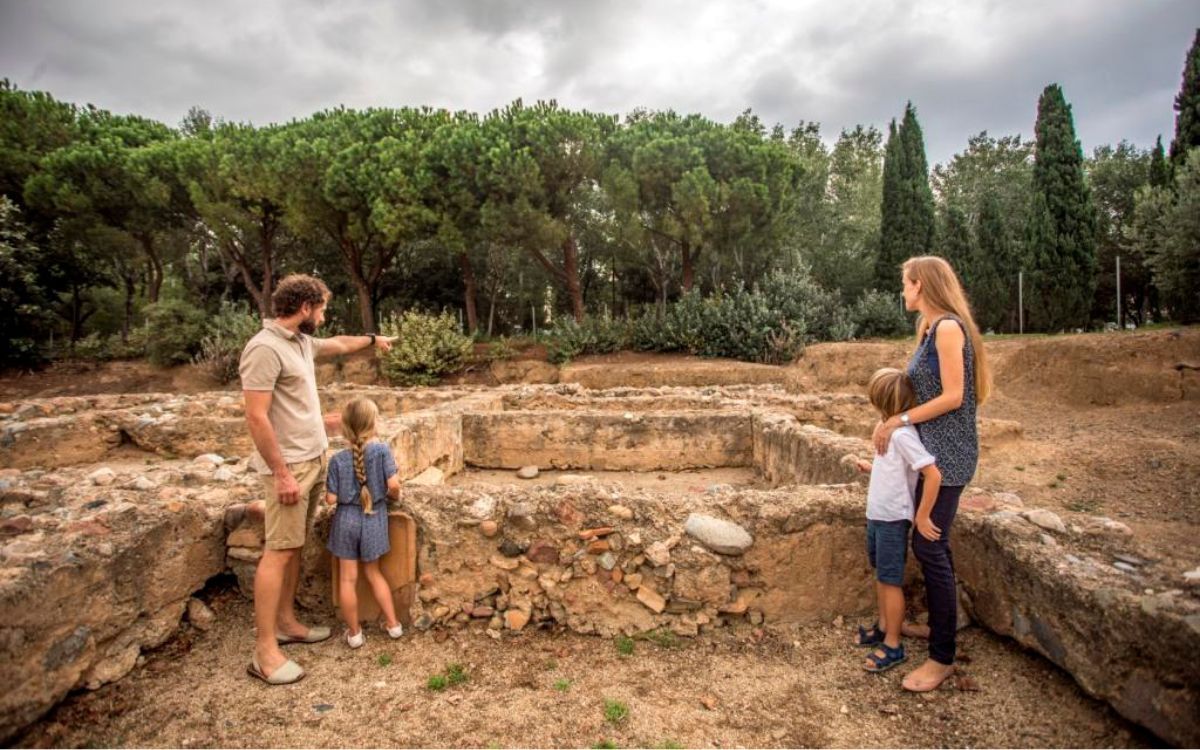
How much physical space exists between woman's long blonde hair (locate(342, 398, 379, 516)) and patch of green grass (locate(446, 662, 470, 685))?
3.01 ft

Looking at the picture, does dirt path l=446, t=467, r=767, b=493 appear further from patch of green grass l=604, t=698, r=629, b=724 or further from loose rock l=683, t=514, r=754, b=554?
patch of green grass l=604, t=698, r=629, b=724

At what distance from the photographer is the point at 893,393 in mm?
2814

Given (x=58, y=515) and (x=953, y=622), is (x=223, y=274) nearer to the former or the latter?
(x=58, y=515)

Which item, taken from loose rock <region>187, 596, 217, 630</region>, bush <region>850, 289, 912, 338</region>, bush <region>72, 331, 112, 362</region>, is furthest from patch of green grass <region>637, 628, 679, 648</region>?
bush <region>72, 331, 112, 362</region>

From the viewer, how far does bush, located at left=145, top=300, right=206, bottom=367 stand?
18.3m

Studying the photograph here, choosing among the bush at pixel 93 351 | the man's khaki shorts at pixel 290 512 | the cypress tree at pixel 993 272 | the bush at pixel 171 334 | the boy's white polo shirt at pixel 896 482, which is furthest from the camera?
the cypress tree at pixel 993 272

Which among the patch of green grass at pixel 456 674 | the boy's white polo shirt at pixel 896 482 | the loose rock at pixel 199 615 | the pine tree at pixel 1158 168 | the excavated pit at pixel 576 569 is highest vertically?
the pine tree at pixel 1158 168

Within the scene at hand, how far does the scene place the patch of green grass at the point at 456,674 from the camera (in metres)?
2.87

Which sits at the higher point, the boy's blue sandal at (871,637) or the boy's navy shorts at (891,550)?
the boy's navy shorts at (891,550)

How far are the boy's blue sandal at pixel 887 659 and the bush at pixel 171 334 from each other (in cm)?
2093

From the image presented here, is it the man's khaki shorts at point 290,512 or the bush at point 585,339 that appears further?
the bush at point 585,339

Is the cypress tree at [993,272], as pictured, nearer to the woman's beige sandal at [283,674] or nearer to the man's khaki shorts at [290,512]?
the man's khaki shorts at [290,512]

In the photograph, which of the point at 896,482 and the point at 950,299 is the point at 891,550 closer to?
the point at 896,482

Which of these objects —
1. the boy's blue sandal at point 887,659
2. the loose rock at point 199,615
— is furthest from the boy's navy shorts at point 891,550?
the loose rock at point 199,615
